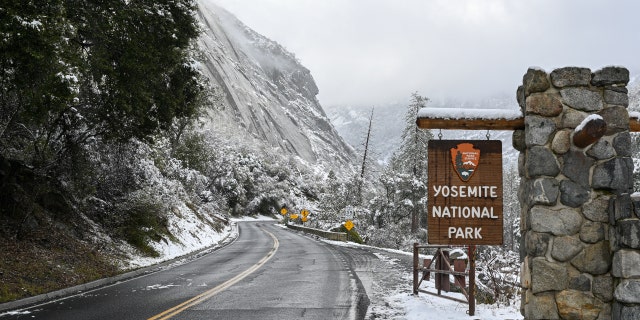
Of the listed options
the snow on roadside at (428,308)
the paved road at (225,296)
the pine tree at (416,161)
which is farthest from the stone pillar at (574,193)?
the pine tree at (416,161)

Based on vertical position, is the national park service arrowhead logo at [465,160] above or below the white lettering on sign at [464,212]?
above

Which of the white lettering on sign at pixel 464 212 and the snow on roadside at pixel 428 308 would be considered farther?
the snow on roadside at pixel 428 308

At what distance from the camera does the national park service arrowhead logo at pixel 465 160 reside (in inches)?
252

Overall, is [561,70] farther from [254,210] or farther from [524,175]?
[254,210]

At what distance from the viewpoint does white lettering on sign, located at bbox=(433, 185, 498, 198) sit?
21.3 feet

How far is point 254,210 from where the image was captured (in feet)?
257

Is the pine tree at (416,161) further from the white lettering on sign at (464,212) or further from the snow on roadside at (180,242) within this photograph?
the white lettering on sign at (464,212)

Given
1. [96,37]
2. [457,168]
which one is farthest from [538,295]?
[96,37]

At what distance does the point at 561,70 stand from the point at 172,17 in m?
10.3

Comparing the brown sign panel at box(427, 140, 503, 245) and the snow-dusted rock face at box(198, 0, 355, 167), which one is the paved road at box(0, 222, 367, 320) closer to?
the brown sign panel at box(427, 140, 503, 245)

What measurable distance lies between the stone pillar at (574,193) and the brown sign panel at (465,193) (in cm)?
104

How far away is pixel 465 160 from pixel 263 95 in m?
129

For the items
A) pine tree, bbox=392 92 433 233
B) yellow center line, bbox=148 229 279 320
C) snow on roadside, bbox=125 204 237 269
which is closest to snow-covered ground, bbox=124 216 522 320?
snow on roadside, bbox=125 204 237 269

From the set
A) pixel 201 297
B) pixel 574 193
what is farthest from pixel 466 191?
pixel 201 297
